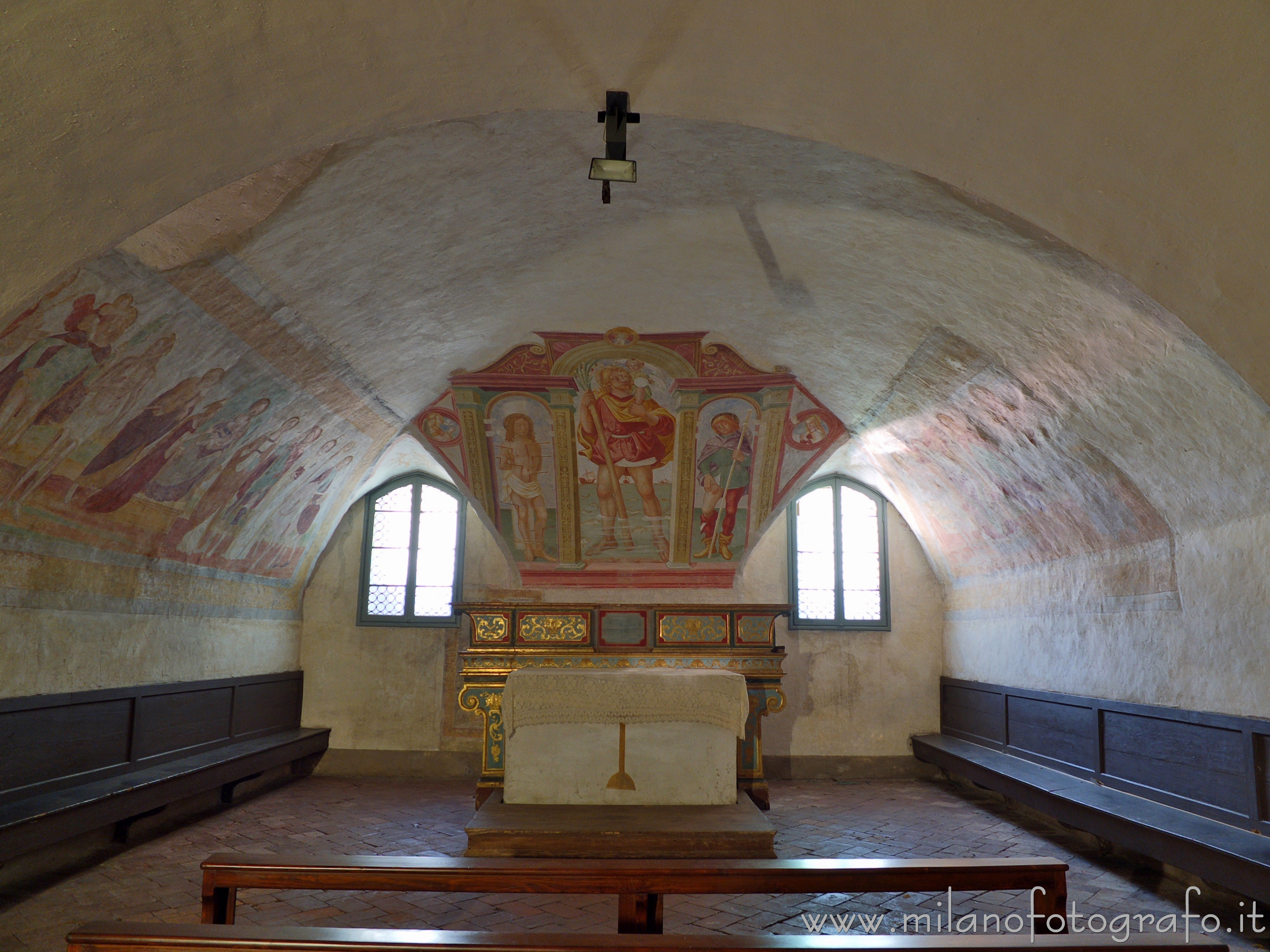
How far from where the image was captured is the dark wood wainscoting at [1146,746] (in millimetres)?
6172

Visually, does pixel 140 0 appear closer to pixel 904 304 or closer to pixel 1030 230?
pixel 1030 230

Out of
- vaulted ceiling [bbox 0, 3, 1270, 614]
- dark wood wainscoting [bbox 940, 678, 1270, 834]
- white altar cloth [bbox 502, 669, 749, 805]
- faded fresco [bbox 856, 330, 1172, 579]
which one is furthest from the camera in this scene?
white altar cloth [bbox 502, 669, 749, 805]

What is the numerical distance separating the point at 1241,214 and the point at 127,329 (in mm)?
5988

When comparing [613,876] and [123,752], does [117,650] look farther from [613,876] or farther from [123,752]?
[613,876]

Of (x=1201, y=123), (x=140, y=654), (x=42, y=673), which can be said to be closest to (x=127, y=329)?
(x=42, y=673)

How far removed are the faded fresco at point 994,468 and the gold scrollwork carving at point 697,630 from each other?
271 centimetres

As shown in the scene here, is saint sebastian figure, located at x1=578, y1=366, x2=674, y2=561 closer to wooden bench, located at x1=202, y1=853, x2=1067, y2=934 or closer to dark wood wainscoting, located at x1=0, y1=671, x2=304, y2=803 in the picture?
dark wood wainscoting, located at x1=0, y1=671, x2=304, y2=803

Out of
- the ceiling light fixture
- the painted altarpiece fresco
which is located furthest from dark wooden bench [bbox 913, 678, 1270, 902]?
the painted altarpiece fresco

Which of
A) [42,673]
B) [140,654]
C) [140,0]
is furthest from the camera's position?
[140,654]

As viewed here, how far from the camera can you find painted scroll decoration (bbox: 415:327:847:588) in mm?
9508

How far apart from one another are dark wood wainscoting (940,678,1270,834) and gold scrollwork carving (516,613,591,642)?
4534mm

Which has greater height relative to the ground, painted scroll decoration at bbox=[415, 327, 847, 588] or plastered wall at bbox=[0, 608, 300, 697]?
painted scroll decoration at bbox=[415, 327, 847, 588]

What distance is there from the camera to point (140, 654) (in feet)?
27.1

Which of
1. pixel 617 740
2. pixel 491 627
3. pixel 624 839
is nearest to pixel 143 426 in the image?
pixel 491 627
